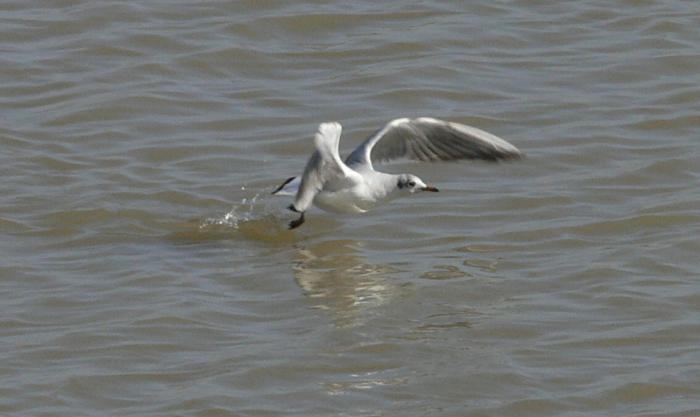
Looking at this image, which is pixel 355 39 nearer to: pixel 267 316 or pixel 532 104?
pixel 532 104

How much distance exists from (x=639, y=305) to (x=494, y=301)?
82 centimetres

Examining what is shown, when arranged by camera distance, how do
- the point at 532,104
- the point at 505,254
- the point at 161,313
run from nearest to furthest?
the point at 161,313, the point at 505,254, the point at 532,104

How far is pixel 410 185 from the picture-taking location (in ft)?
35.7

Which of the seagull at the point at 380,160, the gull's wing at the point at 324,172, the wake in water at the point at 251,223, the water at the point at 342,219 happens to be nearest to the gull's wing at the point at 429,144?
the seagull at the point at 380,160

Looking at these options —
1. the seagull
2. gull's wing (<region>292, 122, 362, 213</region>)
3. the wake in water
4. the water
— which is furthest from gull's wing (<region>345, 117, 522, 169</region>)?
the wake in water

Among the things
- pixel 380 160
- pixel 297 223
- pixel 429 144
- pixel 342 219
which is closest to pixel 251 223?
pixel 297 223

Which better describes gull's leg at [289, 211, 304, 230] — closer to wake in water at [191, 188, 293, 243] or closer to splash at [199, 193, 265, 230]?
wake in water at [191, 188, 293, 243]

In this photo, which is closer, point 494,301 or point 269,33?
point 494,301

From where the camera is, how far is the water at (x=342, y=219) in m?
8.27

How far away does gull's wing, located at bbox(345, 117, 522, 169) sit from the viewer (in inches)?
434

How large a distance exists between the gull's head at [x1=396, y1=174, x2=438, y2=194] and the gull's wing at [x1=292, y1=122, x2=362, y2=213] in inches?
12.1

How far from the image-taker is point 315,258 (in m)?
10.6

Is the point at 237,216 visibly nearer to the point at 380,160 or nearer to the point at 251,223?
the point at 251,223


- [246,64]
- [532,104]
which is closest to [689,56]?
[532,104]
